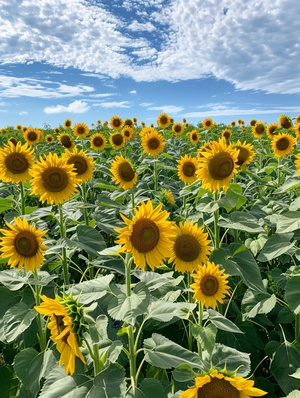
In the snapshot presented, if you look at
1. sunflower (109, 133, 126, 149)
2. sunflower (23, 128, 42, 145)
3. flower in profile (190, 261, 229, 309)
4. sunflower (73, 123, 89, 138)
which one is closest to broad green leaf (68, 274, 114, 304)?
flower in profile (190, 261, 229, 309)

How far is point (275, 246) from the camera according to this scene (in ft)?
9.71

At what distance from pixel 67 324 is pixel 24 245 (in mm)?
1081

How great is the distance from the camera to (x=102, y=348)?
77.9 inches

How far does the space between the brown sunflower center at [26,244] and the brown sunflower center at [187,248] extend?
0.86 meters

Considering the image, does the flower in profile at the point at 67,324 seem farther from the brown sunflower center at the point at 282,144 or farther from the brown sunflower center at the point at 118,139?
the brown sunflower center at the point at 118,139

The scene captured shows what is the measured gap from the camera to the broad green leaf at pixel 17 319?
8.02ft

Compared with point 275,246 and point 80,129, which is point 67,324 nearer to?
point 275,246

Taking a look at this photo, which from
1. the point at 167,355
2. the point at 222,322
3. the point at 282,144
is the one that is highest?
the point at 282,144

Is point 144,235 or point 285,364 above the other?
point 144,235

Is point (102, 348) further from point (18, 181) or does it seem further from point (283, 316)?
point (18, 181)

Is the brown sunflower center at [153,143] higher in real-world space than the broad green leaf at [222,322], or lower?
higher

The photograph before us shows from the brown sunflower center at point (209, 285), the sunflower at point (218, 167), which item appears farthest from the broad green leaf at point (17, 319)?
the sunflower at point (218, 167)

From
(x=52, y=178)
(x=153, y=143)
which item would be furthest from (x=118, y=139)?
(x=52, y=178)

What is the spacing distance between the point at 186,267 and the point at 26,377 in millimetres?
1092
